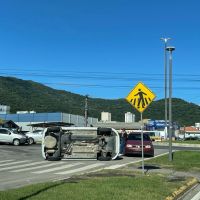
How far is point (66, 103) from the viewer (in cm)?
15300

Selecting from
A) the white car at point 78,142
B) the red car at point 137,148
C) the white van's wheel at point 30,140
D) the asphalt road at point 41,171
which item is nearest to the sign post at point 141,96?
the asphalt road at point 41,171

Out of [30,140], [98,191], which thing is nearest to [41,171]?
[98,191]

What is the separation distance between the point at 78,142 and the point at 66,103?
127m

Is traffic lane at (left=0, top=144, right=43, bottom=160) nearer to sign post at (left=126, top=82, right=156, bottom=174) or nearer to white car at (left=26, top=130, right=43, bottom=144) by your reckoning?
sign post at (left=126, top=82, right=156, bottom=174)

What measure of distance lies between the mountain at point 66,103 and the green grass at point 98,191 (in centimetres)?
12822

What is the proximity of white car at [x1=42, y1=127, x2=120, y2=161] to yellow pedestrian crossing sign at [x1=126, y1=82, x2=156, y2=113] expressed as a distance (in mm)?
7466

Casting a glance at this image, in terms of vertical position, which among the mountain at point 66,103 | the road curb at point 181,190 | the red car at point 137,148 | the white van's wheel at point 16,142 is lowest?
the road curb at point 181,190

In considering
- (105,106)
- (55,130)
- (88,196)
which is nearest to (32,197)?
(88,196)

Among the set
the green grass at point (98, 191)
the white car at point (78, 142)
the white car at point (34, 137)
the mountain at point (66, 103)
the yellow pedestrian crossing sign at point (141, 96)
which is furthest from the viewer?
the mountain at point (66, 103)

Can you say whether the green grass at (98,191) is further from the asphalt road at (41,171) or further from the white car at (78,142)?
the white car at (78,142)

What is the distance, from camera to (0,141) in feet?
149

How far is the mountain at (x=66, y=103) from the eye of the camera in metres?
148

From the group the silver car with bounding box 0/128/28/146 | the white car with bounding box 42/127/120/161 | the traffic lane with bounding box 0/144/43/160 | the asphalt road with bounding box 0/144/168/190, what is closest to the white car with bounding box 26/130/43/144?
the silver car with bounding box 0/128/28/146

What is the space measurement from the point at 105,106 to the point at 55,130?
135797 mm
